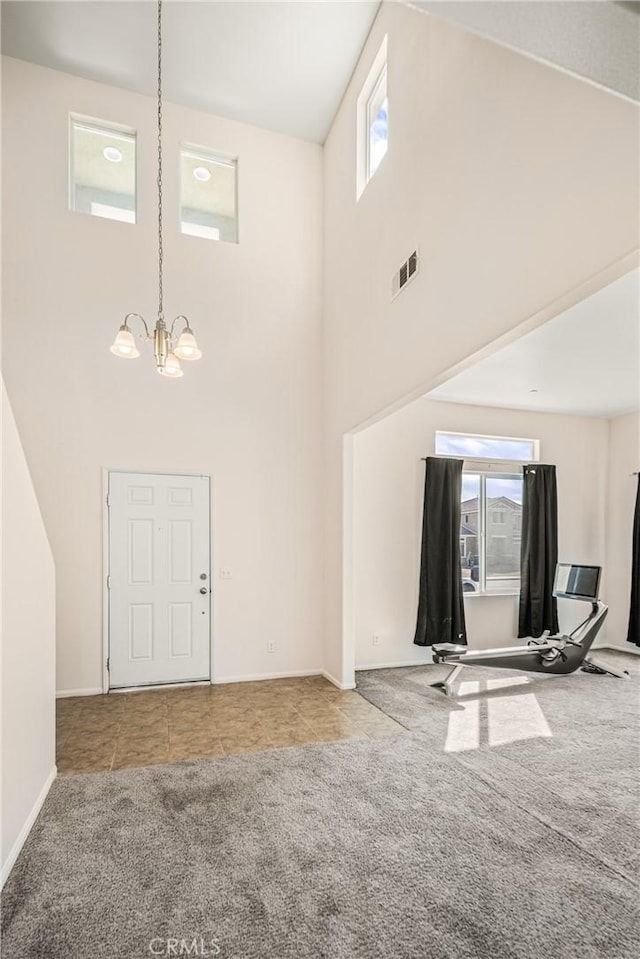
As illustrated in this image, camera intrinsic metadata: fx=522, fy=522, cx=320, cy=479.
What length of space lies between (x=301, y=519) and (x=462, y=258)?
3372 millimetres

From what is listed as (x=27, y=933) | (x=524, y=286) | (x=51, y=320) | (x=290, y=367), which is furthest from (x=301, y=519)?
(x=27, y=933)

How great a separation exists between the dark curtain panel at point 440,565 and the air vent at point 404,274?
2435 millimetres

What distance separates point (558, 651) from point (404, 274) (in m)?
4.21

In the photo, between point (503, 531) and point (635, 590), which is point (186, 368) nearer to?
point (503, 531)

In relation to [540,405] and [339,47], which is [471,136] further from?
[540,405]

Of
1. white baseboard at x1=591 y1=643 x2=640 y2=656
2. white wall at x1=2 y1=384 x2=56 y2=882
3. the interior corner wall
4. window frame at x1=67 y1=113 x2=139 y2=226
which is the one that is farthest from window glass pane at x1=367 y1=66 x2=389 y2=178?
white baseboard at x1=591 y1=643 x2=640 y2=656

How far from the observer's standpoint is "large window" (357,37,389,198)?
15.6 feet

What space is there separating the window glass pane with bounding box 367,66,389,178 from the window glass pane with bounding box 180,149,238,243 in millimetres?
1625

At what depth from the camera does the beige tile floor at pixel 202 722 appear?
365 cm

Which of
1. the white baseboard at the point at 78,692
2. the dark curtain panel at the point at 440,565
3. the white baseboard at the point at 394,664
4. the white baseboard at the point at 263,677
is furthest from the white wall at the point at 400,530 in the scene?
the white baseboard at the point at 78,692

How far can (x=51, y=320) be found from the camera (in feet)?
16.4

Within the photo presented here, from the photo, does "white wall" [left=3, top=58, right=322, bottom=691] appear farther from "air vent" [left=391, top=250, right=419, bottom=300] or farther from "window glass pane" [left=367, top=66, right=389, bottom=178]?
"air vent" [left=391, top=250, right=419, bottom=300]

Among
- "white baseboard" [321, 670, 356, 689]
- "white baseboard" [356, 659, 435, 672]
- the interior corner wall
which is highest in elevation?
the interior corner wall

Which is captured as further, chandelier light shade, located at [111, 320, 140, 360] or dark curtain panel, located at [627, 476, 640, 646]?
dark curtain panel, located at [627, 476, 640, 646]
